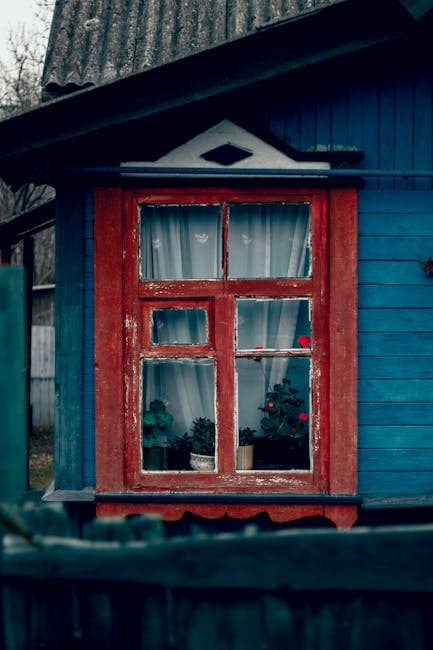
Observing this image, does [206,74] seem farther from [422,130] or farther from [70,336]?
[70,336]

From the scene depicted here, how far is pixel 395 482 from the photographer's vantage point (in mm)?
4863

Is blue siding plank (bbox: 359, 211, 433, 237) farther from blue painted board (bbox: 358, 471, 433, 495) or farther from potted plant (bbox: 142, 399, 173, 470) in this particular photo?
potted plant (bbox: 142, 399, 173, 470)

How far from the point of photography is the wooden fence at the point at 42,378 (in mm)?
14109

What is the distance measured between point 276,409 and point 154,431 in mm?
762

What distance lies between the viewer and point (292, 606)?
2469 millimetres

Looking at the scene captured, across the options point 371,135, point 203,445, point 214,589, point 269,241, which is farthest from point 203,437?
point 214,589

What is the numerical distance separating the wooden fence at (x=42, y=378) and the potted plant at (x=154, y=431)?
30.3 feet

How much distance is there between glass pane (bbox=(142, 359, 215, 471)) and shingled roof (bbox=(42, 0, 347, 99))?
6.28ft

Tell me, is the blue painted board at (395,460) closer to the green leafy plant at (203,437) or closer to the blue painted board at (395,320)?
the blue painted board at (395,320)

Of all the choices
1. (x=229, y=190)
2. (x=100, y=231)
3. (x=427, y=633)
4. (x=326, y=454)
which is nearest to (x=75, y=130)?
(x=100, y=231)

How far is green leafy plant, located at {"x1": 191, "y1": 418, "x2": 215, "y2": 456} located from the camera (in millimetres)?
4977

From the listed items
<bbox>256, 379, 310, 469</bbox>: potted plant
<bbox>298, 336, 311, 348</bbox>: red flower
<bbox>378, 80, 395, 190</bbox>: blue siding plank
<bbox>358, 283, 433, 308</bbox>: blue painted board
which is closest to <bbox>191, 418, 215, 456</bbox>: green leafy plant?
<bbox>256, 379, 310, 469</bbox>: potted plant

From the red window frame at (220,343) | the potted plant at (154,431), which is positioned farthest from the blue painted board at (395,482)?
the potted plant at (154,431)

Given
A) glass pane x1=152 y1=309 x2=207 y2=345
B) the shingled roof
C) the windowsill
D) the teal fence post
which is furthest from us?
the shingled roof
